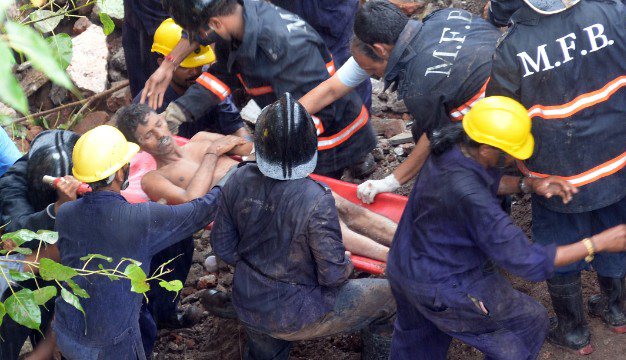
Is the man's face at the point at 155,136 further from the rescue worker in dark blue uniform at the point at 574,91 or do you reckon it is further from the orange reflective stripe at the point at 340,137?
the rescue worker in dark blue uniform at the point at 574,91

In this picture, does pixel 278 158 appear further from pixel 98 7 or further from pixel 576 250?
pixel 98 7

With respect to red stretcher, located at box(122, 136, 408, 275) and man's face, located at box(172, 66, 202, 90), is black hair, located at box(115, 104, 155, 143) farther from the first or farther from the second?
man's face, located at box(172, 66, 202, 90)

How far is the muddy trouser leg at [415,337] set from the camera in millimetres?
3580

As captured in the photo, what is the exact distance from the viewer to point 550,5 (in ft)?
11.2

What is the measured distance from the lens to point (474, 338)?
340 centimetres

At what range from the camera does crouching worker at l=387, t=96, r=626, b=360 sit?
306cm

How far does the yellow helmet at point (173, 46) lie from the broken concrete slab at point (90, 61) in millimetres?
2296

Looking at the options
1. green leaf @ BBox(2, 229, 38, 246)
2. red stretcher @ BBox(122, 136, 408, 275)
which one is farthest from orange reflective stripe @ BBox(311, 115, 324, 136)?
green leaf @ BBox(2, 229, 38, 246)

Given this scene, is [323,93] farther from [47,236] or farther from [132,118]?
[47,236]

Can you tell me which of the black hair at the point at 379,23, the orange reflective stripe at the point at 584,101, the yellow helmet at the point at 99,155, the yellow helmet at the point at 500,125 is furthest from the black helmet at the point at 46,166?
the orange reflective stripe at the point at 584,101

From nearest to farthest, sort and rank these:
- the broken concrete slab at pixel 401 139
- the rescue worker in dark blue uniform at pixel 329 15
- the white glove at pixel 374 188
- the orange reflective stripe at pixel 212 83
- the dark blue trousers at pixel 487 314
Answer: the dark blue trousers at pixel 487 314 → the white glove at pixel 374 188 → the orange reflective stripe at pixel 212 83 → the rescue worker in dark blue uniform at pixel 329 15 → the broken concrete slab at pixel 401 139

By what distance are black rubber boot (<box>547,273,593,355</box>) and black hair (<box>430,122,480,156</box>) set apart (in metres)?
1.19

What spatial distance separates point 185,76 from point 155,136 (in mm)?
804

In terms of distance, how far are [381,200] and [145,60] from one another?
221 cm
